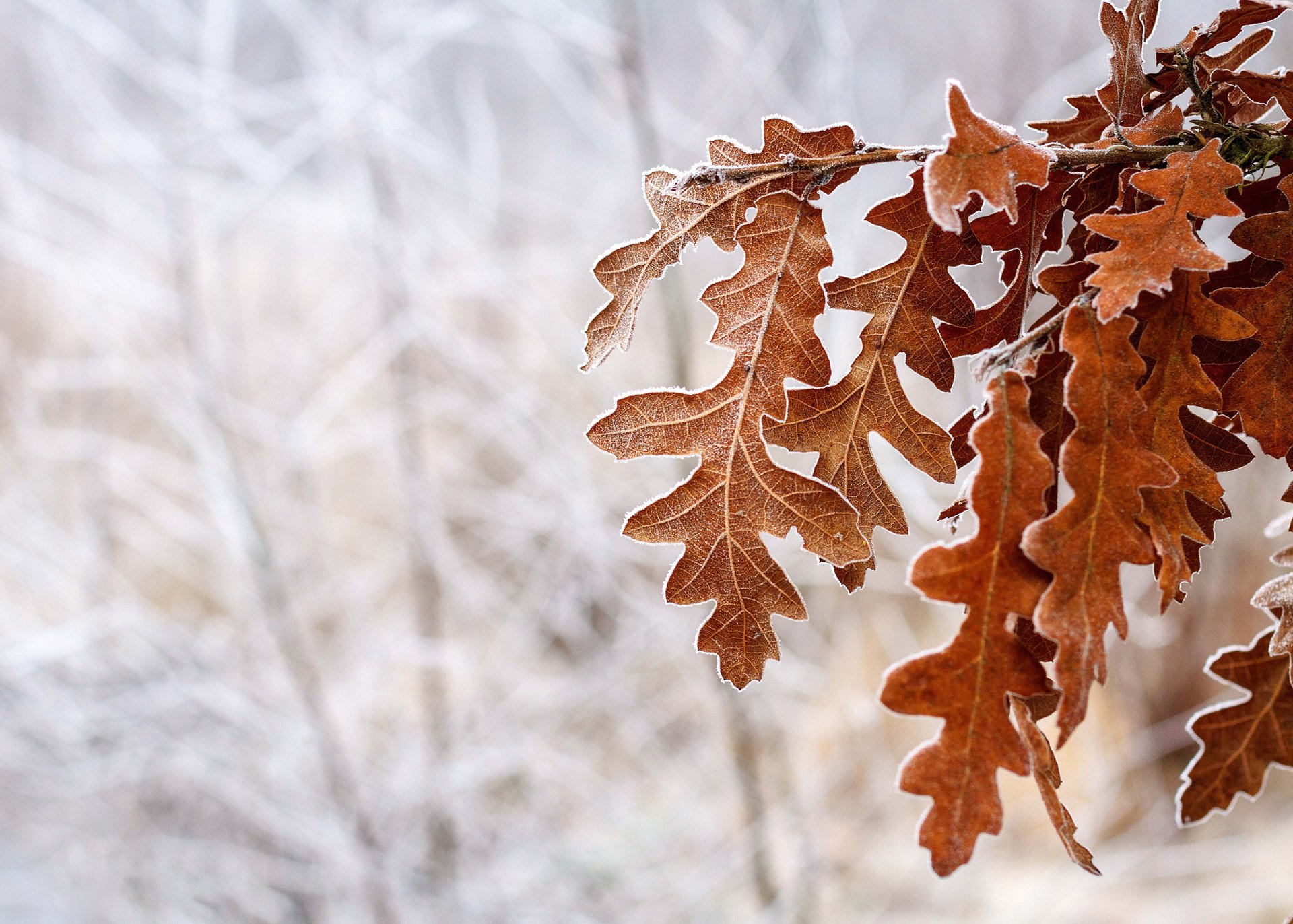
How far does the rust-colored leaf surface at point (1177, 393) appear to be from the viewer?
1.01ft

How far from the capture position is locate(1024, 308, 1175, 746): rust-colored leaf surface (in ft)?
0.91

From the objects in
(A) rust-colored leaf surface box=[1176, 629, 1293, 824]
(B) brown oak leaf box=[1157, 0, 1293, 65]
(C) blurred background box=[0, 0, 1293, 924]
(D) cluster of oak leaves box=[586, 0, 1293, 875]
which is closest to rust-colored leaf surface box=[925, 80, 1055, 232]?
(D) cluster of oak leaves box=[586, 0, 1293, 875]

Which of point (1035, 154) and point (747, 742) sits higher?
point (747, 742)

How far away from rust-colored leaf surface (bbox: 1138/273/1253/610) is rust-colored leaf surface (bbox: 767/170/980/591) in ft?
0.21

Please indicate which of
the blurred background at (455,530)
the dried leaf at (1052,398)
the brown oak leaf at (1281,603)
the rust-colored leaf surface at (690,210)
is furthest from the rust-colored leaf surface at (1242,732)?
the blurred background at (455,530)

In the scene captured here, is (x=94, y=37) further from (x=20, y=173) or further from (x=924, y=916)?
(x=924, y=916)

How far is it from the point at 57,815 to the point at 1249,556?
2.31 meters

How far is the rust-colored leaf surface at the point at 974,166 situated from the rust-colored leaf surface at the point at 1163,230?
3cm

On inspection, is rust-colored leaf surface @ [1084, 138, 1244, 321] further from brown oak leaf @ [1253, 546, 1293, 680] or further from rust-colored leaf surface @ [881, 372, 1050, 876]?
brown oak leaf @ [1253, 546, 1293, 680]

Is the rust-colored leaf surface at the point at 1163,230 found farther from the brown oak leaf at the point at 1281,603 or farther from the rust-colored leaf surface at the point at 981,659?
the brown oak leaf at the point at 1281,603

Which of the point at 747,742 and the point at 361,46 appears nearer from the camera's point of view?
the point at 747,742

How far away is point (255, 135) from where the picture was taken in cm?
177

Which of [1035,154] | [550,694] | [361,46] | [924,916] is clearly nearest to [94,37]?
[361,46]

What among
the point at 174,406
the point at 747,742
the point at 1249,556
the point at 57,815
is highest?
the point at 174,406
